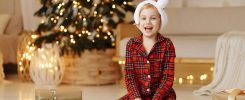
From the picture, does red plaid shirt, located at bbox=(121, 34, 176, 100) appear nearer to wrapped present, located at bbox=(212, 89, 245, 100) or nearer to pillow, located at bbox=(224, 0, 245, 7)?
wrapped present, located at bbox=(212, 89, 245, 100)

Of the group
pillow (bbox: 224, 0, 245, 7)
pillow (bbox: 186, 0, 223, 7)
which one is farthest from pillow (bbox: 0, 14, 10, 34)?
pillow (bbox: 224, 0, 245, 7)

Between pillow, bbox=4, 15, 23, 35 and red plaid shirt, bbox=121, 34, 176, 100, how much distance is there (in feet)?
11.0

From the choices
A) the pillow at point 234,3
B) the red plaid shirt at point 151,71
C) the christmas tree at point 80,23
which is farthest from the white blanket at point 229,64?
the red plaid shirt at point 151,71

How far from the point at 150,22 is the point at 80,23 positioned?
7.14 ft

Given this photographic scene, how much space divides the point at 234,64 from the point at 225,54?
0.31 feet

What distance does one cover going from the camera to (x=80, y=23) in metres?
4.32

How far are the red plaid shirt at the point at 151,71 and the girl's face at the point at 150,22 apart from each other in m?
0.05

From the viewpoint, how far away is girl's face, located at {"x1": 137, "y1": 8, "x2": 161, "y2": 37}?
2191mm

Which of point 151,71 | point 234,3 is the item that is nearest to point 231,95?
point 151,71

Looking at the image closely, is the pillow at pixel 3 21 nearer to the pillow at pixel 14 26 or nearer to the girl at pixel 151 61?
the pillow at pixel 14 26

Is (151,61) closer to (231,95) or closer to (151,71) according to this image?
(151,71)

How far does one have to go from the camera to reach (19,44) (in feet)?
15.8

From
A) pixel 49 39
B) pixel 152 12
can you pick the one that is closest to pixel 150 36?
pixel 152 12

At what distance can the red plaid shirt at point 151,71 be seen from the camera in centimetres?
218
